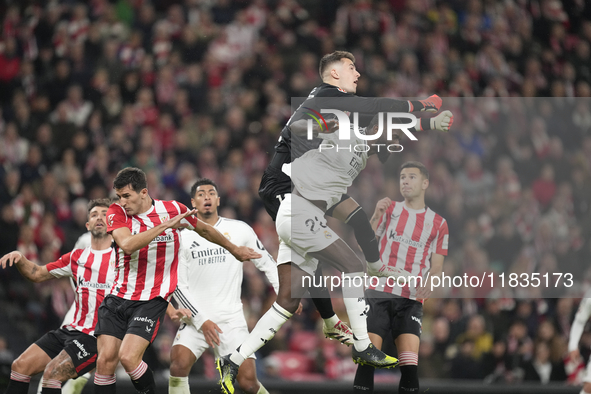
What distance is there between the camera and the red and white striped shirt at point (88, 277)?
697cm

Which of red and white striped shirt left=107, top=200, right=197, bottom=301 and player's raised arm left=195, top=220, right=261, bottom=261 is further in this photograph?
red and white striped shirt left=107, top=200, right=197, bottom=301

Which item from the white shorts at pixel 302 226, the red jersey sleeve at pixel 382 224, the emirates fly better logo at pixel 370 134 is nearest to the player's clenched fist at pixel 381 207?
the red jersey sleeve at pixel 382 224

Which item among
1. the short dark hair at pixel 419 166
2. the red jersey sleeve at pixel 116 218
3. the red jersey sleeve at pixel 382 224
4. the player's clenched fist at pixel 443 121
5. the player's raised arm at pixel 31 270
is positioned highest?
the player's clenched fist at pixel 443 121

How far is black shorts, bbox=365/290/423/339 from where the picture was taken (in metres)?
6.73

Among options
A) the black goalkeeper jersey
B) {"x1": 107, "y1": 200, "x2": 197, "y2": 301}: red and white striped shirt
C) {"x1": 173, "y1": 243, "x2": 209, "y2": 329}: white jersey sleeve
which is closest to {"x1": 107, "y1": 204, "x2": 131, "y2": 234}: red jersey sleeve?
{"x1": 107, "y1": 200, "x2": 197, "y2": 301}: red and white striped shirt

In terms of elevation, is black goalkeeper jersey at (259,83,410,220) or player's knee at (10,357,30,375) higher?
black goalkeeper jersey at (259,83,410,220)

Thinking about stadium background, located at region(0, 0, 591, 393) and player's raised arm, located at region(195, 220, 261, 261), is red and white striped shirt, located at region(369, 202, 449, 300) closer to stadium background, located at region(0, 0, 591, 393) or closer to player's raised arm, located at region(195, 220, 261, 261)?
stadium background, located at region(0, 0, 591, 393)

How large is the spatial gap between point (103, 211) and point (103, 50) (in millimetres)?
6488

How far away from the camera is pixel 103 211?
708cm

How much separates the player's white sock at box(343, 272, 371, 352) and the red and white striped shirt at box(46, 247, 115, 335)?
7.90 feet

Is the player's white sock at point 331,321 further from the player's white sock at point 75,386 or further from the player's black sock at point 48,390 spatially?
the player's white sock at point 75,386

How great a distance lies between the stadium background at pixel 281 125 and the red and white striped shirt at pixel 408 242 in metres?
0.43

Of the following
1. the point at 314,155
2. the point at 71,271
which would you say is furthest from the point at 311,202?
the point at 71,271

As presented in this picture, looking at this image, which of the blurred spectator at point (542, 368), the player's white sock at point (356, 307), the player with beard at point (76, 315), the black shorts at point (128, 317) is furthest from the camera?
the blurred spectator at point (542, 368)
